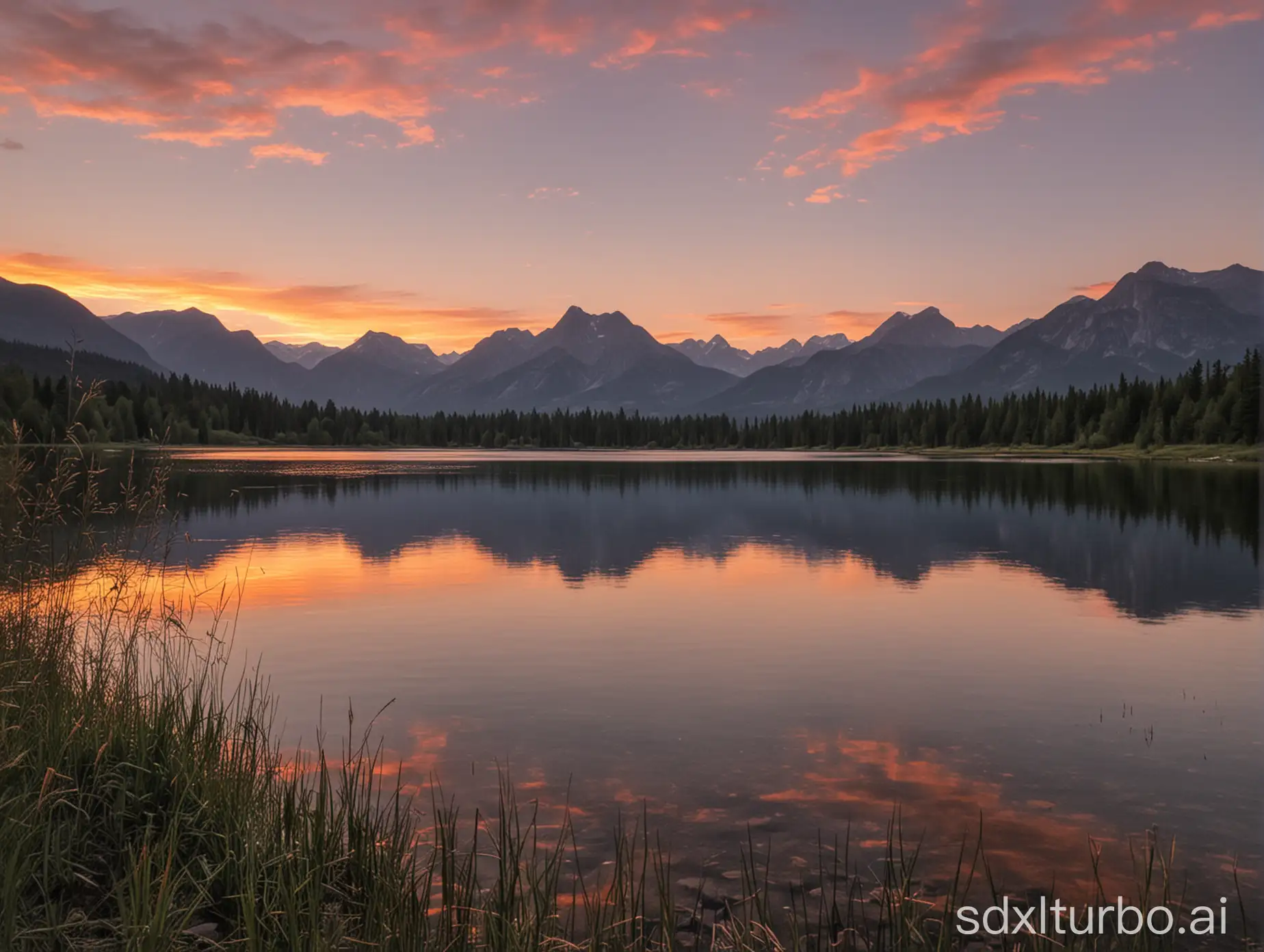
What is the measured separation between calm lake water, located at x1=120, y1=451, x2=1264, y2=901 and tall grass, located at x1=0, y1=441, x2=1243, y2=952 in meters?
1.20

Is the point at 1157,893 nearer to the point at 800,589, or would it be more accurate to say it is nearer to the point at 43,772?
the point at 43,772

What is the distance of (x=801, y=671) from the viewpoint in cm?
2291

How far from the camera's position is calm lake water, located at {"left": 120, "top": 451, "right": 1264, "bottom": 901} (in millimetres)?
13734

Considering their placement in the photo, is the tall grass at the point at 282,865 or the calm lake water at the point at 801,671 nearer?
the tall grass at the point at 282,865

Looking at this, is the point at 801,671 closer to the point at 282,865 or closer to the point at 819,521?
the point at 282,865

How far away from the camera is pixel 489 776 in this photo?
14.9 m

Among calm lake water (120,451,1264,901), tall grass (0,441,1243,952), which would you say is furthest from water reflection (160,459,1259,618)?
tall grass (0,441,1243,952)

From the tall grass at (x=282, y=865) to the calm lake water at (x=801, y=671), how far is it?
1.20 meters

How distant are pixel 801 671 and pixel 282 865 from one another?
631 inches

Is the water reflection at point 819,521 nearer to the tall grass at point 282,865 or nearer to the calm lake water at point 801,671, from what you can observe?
the calm lake water at point 801,671

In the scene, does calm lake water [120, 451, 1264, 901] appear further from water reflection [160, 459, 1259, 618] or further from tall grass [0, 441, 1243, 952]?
tall grass [0, 441, 1243, 952]

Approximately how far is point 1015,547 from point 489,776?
41857 mm

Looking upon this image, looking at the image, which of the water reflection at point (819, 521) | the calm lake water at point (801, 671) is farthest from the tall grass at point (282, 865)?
the water reflection at point (819, 521)

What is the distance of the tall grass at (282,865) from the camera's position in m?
8.08
